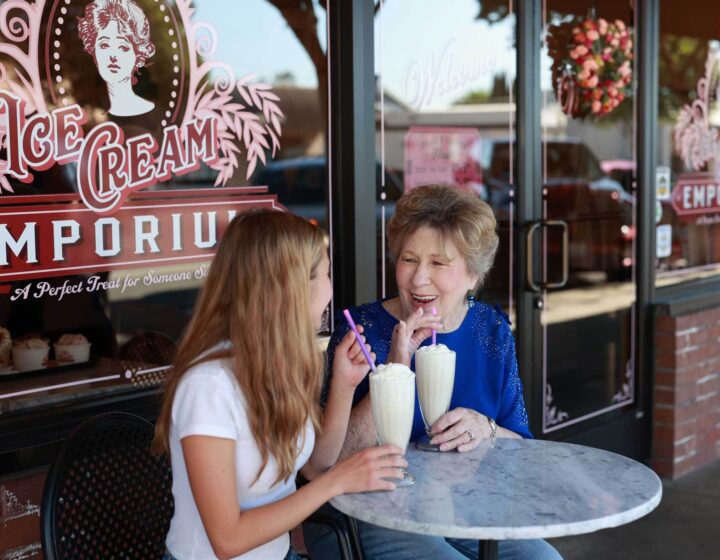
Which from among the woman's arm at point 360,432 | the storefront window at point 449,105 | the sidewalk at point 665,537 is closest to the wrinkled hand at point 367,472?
the woman's arm at point 360,432

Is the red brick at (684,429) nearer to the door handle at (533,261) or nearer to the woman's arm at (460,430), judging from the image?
the door handle at (533,261)

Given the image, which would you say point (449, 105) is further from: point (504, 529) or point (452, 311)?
point (504, 529)

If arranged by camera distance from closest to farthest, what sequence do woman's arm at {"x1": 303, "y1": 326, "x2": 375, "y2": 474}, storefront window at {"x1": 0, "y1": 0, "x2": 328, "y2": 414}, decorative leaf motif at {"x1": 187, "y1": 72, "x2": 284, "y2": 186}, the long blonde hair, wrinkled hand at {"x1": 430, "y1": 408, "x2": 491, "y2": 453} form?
the long blonde hair → woman's arm at {"x1": 303, "y1": 326, "x2": 375, "y2": 474} → wrinkled hand at {"x1": 430, "y1": 408, "x2": 491, "y2": 453} → storefront window at {"x1": 0, "y1": 0, "x2": 328, "y2": 414} → decorative leaf motif at {"x1": 187, "y1": 72, "x2": 284, "y2": 186}

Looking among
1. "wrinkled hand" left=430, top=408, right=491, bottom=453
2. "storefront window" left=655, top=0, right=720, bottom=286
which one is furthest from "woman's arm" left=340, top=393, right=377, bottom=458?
"storefront window" left=655, top=0, right=720, bottom=286

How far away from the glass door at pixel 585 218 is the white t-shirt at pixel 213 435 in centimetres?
252

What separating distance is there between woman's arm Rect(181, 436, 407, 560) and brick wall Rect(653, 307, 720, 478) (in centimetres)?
324

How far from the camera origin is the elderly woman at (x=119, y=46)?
265cm

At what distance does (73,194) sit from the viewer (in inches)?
103

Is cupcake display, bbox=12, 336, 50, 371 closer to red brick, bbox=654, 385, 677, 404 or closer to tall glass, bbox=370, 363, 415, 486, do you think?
tall glass, bbox=370, 363, 415, 486

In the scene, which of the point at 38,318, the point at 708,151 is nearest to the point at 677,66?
the point at 708,151

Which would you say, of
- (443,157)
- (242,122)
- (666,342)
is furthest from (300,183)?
(666,342)

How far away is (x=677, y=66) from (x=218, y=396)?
406cm

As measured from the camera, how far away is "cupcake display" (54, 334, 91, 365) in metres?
2.62

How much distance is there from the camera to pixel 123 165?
274cm
